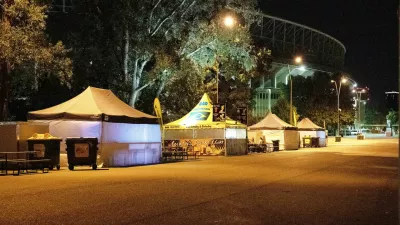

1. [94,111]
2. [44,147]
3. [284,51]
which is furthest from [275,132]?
[284,51]

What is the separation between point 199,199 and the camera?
500 inches

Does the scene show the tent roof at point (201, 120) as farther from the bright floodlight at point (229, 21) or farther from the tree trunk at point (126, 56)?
the bright floodlight at point (229, 21)

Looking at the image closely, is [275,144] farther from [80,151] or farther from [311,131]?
[80,151]

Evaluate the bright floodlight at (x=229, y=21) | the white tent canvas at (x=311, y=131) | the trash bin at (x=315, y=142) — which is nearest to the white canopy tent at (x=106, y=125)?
the bright floodlight at (x=229, y=21)

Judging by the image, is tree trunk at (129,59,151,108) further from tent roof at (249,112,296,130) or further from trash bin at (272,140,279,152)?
tent roof at (249,112,296,130)

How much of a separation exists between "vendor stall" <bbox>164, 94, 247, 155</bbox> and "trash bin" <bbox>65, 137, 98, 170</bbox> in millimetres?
14168

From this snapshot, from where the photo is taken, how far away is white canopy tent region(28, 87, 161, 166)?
2442 centimetres

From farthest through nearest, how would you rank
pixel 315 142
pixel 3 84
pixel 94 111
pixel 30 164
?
pixel 315 142, pixel 3 84, pixel 94 111, pixel 30 164

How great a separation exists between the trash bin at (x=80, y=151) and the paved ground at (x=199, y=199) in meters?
3.17

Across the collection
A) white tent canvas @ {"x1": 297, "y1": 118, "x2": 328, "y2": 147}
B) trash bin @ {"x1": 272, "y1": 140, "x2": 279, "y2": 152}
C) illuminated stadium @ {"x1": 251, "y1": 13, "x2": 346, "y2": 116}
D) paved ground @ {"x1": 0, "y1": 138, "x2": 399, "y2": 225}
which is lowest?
paved ground @ {"x1": 0, "y1": 138, "x2": 399, "y2": 225}

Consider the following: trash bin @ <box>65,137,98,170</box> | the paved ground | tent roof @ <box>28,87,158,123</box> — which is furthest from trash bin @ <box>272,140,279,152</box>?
the paved ground

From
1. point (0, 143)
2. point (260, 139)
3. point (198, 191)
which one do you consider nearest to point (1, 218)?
point (198, 191)

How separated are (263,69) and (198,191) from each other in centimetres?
3680

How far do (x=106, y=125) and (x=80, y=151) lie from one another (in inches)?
98.3
